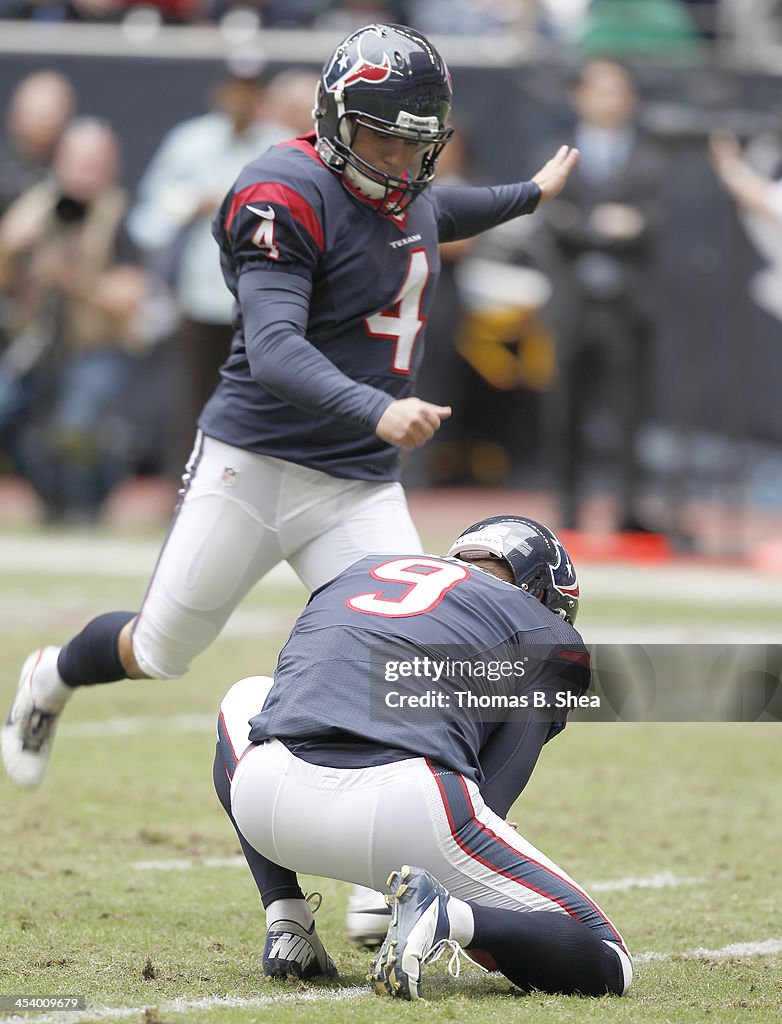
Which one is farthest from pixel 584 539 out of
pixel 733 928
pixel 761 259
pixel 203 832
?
pixel 733 928

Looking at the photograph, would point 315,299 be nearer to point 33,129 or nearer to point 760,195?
point 760,195

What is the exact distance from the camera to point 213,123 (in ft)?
40.9

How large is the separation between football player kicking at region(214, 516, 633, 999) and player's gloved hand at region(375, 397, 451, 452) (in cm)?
29

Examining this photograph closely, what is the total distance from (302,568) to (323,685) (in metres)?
1.26

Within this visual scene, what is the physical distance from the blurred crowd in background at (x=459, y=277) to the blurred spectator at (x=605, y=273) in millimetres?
15


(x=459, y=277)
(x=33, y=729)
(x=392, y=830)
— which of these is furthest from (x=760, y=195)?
(x=392, y=830)

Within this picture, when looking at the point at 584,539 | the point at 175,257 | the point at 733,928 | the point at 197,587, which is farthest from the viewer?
the point at 175,257

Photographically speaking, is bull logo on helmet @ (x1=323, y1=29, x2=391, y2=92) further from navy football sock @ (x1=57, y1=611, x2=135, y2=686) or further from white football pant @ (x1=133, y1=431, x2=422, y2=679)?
navy football sock @ (x1=57, y1=611, x2=135, y2=686)

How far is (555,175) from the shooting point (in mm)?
5082

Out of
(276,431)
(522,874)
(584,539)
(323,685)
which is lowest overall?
(584,539)

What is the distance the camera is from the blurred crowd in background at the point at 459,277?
38.0ft

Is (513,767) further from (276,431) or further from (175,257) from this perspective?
(175,257)

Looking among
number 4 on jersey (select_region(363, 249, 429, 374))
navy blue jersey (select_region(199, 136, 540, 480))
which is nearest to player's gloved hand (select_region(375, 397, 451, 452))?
navy blue jersey (select_region(199, 136, 540, 480))

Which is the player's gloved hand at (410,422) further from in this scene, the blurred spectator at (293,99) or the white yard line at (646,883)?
the blurred spectator at (293,99)
